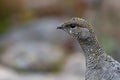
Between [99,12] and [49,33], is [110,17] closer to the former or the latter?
[99,12]

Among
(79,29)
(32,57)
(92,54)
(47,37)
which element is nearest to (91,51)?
(92,54)

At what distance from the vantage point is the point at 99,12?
2273 cm

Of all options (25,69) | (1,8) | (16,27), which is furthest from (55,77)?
(1,8)

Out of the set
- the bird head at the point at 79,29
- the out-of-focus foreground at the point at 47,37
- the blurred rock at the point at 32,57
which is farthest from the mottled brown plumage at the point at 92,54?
the blurred rock at the point at 32,57

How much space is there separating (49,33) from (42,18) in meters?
2.08

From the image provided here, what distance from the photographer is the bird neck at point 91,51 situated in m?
6.54

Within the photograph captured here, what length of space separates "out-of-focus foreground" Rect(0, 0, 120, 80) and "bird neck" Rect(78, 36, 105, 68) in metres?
10.7

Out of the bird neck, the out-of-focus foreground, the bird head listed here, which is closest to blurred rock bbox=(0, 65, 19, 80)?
the out-of-focus foreground

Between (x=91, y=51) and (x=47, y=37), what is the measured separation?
16625 millimetres

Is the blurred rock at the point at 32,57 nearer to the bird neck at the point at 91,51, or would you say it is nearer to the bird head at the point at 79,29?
the bird neck at the point at 91,51

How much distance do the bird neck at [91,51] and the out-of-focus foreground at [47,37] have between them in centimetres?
1070

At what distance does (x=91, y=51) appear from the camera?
21.6 feet

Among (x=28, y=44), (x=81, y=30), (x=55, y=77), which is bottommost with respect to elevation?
(x=81, y=30)

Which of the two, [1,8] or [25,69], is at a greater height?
[1,8]
